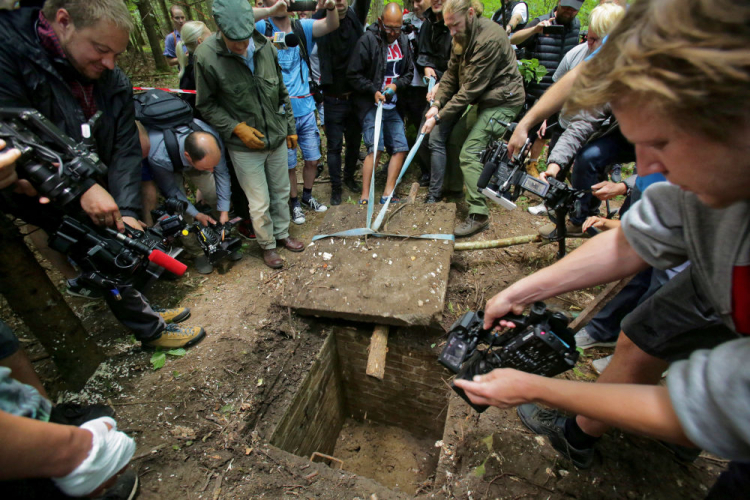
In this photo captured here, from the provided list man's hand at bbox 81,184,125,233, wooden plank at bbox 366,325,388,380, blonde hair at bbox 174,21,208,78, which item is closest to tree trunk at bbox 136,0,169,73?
blonde hair at bbox 174,21,208,78

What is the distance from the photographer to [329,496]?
6.07 feet

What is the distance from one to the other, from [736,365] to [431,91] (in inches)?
159

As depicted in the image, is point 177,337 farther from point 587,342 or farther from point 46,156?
point 587,342

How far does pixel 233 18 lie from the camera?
2689 mm

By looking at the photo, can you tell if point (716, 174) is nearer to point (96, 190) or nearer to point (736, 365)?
point (736, 365)

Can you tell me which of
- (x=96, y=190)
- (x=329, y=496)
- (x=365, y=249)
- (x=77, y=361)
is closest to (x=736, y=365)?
(x=329, y=496)

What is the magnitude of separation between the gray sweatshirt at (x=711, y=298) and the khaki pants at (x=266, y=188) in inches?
121

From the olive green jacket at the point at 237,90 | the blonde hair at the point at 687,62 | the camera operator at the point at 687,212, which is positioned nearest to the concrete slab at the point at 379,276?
the olive green jacket at the point at 237,90

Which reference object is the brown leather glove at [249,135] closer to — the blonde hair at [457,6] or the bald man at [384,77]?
the bald man at [384,77]

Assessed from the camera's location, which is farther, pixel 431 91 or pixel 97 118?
pixel 431 91

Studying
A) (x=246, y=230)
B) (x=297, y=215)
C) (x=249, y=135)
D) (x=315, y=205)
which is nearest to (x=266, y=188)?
(x=249, y=135)

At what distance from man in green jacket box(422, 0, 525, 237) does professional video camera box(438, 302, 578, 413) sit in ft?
7.83

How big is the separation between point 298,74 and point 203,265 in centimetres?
243

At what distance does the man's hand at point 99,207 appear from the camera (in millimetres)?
1987
